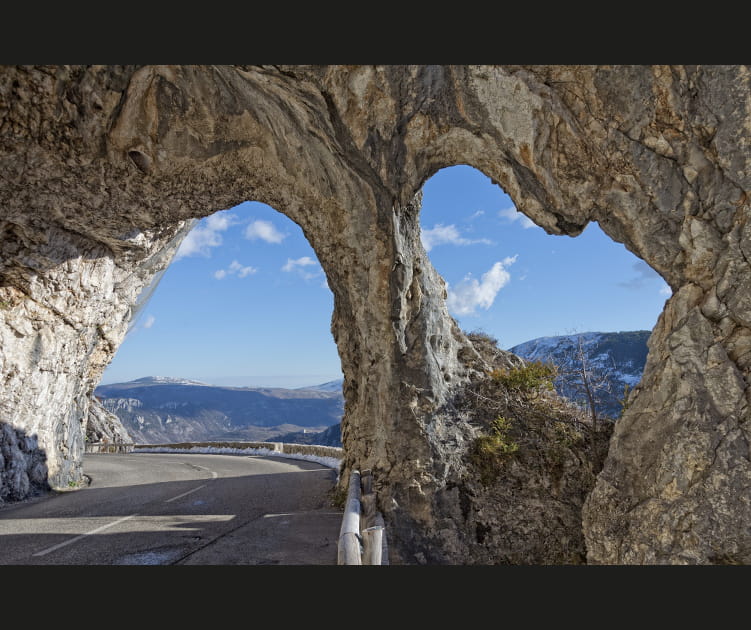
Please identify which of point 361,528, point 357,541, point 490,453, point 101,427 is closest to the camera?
point 357,541

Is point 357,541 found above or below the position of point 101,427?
above

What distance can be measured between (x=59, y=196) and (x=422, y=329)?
33.9ft

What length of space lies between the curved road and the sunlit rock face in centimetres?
192

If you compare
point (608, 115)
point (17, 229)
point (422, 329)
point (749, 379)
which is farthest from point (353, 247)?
point (17, 229)

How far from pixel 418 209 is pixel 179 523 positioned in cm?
934

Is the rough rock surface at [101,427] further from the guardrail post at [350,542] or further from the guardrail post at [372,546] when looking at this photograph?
the guardrail post at [372,546]

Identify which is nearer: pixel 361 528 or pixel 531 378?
pixel 361 528

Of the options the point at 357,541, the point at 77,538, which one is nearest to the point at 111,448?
the point at 77,538

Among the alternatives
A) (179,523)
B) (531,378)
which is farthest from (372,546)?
(531,378)

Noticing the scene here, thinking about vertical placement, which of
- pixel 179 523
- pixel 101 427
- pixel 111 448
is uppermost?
pixel 179 523

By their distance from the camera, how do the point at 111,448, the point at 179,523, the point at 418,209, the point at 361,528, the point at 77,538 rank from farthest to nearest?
the point at 111,448 → the point at 418,209 → the point at 179,523 → the point at 361,528 → the point at 77,538

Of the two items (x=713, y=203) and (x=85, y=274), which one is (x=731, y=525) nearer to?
(x=713, y=203)

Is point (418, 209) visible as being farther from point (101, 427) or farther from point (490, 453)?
point (101, 427)

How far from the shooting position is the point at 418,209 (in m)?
12.1
